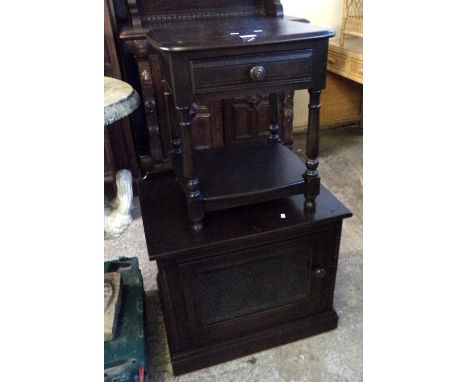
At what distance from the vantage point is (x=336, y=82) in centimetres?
252

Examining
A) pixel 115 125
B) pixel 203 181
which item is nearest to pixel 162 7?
pixel 115 125

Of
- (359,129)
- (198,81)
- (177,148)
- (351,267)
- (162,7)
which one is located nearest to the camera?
(198,81)

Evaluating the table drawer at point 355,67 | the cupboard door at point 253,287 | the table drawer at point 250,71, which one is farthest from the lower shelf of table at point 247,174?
the table drawer at point 355,67

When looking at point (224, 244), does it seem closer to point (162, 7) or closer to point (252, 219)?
point (252, 219)

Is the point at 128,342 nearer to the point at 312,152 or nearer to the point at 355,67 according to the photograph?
the point at 312,152

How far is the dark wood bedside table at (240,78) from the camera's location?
775 mm

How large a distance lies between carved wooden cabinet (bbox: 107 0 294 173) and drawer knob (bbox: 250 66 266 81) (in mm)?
806

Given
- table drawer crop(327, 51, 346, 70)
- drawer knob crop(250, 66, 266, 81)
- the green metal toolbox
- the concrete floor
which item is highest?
drawer knob crop(250, 66, 266, 81)

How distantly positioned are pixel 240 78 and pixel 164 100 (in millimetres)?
1053

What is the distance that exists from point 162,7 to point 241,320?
4.60ft

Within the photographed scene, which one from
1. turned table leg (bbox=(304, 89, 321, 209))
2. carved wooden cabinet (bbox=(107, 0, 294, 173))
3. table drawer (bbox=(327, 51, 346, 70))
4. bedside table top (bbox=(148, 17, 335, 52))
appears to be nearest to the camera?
bedside table top (bbox=(148, 17, 335, 52))

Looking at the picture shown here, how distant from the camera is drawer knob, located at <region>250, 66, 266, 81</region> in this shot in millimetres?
802

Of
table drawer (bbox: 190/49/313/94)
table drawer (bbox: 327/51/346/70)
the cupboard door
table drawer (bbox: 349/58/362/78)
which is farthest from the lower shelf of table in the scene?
table drawer (bbox: 327/51/346/70)

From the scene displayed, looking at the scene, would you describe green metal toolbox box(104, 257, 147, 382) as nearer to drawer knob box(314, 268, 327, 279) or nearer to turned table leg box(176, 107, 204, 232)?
turned table leg box(176, 107, 204, 232)
